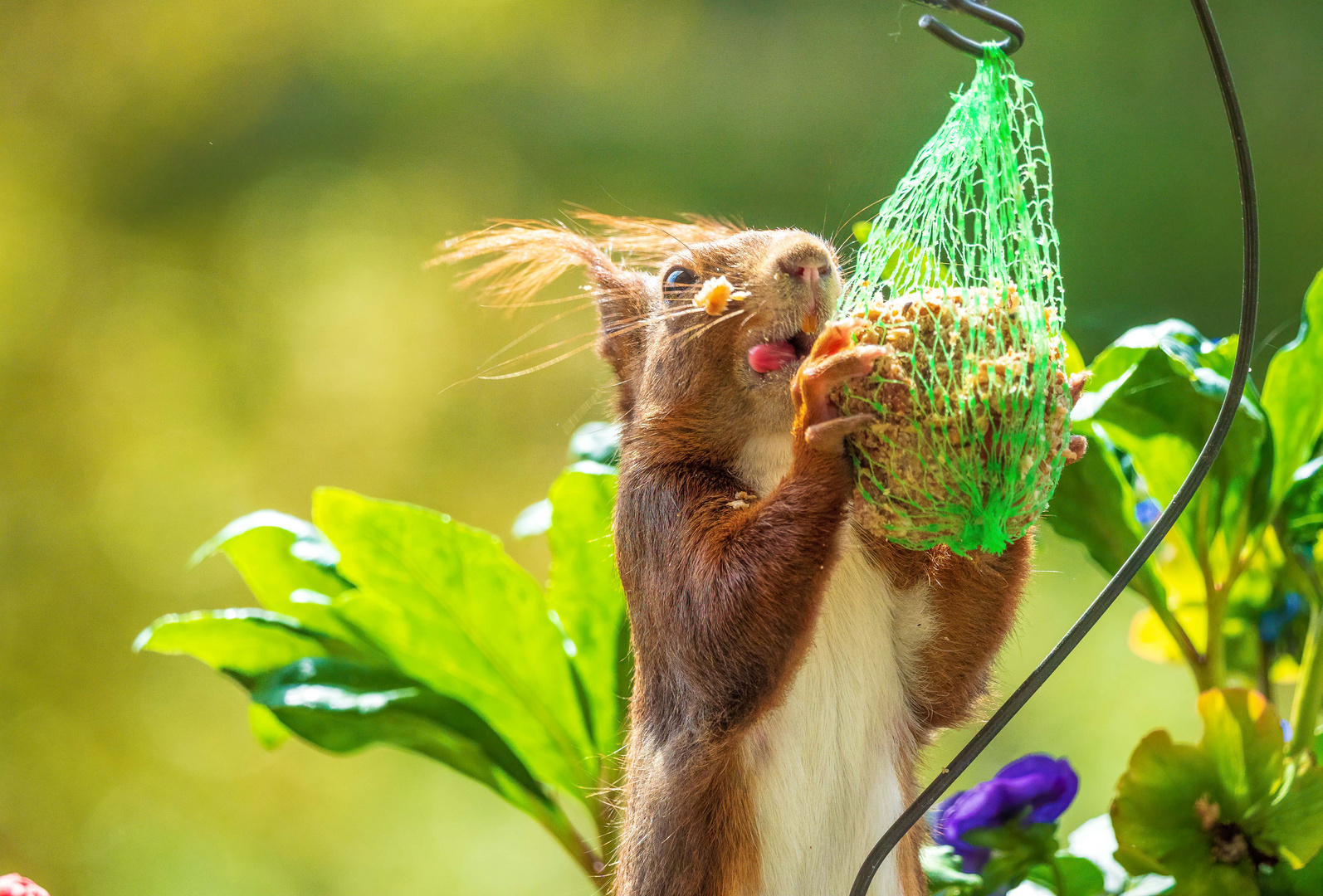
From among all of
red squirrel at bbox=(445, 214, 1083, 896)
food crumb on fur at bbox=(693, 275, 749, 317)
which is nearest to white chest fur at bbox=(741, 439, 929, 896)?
red squirrel at bbox=(445, 214, 1083, 896)

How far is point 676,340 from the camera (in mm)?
948

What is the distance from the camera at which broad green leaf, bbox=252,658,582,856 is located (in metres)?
1.20

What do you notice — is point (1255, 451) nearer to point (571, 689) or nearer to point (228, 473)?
point (571, 689)

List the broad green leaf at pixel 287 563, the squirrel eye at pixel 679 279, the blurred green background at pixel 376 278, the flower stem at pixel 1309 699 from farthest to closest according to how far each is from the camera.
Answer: the blurred green background at pixel 376 278 < the broad green leaf at pixel 287 563 < the flower stem at pixel 1309 699 < the squirrel eye at pixel 679 279

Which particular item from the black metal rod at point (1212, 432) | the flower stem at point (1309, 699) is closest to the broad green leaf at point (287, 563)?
the black metal rod at point (1212, 432)

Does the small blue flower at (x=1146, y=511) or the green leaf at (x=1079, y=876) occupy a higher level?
the small blue flower at (x=1146, y=511)

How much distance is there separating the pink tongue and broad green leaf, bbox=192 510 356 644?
2.00ft

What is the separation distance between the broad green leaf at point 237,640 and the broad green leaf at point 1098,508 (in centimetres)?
81

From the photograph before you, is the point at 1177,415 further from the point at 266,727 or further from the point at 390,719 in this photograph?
the point at 266,727

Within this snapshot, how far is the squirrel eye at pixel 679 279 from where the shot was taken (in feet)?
3.18

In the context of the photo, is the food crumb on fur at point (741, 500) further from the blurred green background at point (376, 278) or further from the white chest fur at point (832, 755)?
the blurred green background at point (376, 278)

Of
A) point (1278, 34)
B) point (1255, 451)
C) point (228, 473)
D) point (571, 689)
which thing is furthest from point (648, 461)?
point (1278, 34)

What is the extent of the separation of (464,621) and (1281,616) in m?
0.94

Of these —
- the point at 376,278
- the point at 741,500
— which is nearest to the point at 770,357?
the point at 741,500
